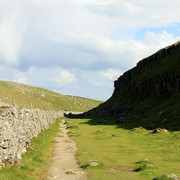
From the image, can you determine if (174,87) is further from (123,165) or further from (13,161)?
(13,161)

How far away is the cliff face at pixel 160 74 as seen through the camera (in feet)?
313

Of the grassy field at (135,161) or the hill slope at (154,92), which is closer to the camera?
the grassy field at (135,161)

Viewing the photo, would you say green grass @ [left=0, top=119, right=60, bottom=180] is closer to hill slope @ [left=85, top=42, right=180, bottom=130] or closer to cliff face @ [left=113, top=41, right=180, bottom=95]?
hill slope @ [left=85, top=42, right=180, bottom=130]

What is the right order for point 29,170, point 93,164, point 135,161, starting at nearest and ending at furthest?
point 29,170
point 93,164
point 135,161

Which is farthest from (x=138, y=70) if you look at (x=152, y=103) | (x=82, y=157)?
(x=82, y=157)

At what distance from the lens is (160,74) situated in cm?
10506

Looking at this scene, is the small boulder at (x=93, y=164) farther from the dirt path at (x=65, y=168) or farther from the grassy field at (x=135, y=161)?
the dirt path at (x=65, y=168)

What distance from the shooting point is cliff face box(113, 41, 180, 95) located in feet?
313

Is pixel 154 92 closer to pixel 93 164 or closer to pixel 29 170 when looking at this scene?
pixel 93 164

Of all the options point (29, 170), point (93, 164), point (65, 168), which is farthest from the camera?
point (93, 164)

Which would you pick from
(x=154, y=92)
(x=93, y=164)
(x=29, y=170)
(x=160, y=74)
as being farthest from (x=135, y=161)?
(x=160, y=74)

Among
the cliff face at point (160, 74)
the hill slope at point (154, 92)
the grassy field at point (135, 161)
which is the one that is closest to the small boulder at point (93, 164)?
the grassy field at point (135, 161)

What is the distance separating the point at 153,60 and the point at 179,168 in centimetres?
11983

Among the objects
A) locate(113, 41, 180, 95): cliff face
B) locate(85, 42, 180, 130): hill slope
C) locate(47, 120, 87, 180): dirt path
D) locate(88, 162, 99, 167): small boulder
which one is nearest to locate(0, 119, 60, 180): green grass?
locate(47, 120, 87, 180): dirt path
